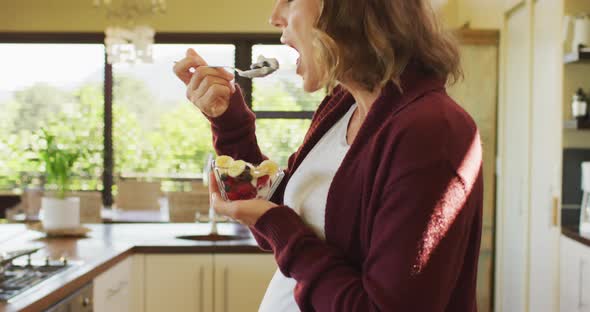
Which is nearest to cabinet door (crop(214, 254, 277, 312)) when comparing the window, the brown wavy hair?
the brown wavy hair

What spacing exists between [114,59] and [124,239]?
276 cm

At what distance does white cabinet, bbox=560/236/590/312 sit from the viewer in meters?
3.33

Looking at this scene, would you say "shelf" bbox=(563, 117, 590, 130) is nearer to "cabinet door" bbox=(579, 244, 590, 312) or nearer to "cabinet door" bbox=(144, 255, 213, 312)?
"cabinet door" bbox=(579, 244, 590, 312)

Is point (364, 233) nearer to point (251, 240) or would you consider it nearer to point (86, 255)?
point (86, 255)

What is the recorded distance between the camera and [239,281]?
3389 mm

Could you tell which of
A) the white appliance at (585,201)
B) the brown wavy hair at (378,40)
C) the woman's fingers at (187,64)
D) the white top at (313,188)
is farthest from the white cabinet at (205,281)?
the brown wavy hair at (378,40)

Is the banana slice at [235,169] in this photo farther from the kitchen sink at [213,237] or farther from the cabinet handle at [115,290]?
the kitchen sink at [213,237]

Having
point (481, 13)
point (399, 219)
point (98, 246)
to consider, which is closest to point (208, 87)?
point (399, 219)

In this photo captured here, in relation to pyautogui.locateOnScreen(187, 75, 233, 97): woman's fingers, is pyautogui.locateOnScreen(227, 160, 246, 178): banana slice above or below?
below

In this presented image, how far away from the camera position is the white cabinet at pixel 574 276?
10.9 ft

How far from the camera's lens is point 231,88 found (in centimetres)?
152

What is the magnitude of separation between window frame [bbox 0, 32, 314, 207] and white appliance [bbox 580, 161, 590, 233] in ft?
13.6

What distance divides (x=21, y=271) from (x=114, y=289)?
0.54 metres

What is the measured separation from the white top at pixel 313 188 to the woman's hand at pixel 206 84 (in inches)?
9.9
